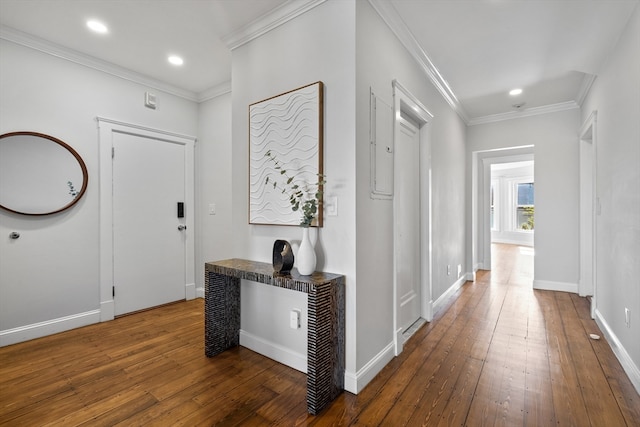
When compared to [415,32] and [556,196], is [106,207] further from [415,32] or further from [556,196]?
[556,196]

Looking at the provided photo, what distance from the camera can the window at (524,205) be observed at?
31.4 ft

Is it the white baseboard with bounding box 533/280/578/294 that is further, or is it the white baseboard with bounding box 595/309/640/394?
the white baseboard with bounding box 533/280/578/294

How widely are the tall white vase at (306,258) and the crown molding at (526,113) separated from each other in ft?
13.9

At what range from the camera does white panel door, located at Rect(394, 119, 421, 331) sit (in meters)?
2.73

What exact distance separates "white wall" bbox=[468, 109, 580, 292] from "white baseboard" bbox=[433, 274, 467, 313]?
983mm

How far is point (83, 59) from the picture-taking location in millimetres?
2932

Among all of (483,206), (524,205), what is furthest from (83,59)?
(524,205)

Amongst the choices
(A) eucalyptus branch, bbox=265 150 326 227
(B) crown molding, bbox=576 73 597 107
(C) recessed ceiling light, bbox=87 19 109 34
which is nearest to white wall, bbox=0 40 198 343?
(C) recessed ceiling light, bbox=87 19 109 34

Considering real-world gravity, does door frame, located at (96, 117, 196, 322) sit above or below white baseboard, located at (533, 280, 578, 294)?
above

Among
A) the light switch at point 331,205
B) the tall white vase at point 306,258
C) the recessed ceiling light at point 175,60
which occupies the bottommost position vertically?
the tall white vase at point 306,258

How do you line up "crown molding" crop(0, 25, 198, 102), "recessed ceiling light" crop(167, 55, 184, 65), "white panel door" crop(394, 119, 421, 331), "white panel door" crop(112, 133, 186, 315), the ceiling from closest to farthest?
the ceiling → "crown molding" crop(0, 25, 198, 102) → "white panel door" crop(394, 119, 421, 331) → "recessed ceiling light" crop(167, 55, 184, 65) → "white panel door" crop(112, 133, 186, 315)

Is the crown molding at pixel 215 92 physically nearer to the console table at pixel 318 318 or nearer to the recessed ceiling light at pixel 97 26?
the recessed ceiling light at pixel 97 26

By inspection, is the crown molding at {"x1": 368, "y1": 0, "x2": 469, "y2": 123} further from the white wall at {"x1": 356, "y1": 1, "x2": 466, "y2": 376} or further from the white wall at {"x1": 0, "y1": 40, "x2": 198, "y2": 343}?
the white wall at {"x1": 0, "y1": 40, "x2": 198, "y2": 343}

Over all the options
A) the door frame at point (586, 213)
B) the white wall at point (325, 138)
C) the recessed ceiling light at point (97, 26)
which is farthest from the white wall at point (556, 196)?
the recessed ceiling light at point (97, 26)
